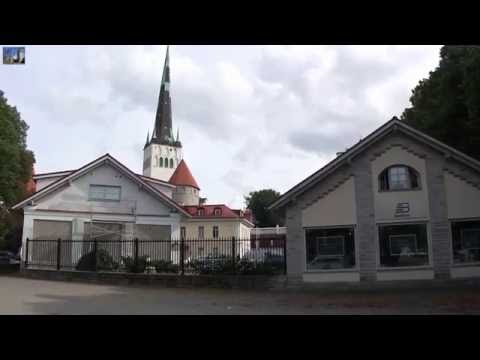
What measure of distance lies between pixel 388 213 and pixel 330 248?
253 cm

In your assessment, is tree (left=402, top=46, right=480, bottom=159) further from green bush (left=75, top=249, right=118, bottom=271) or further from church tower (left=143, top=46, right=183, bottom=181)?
church tower (left=143, top=46, right=183, bottom=181)

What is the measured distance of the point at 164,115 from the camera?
11019 centimetres

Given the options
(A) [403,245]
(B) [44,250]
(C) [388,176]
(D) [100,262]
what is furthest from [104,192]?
(A) [403,245]

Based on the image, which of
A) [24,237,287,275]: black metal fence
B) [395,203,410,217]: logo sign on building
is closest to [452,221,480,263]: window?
[395,203,410,217]: logo sign on building

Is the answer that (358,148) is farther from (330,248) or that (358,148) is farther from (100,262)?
(100,262)

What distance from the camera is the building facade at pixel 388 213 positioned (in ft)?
55.7

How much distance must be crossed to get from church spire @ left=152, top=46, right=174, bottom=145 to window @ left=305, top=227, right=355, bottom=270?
9192cm

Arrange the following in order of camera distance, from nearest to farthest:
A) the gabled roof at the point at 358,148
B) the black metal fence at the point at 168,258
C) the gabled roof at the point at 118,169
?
1. the gabled roof at the point at 358,148
2. the black metal fence at the point at 168,258
3. the gabled roof at the point at 118,169

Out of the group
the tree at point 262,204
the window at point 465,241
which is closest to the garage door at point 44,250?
the window at point 465,241

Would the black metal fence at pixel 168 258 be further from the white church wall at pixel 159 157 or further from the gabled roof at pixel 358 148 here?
the white church wall at pixel 159 157

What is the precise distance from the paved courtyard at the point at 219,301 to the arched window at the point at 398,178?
3.86 meters
